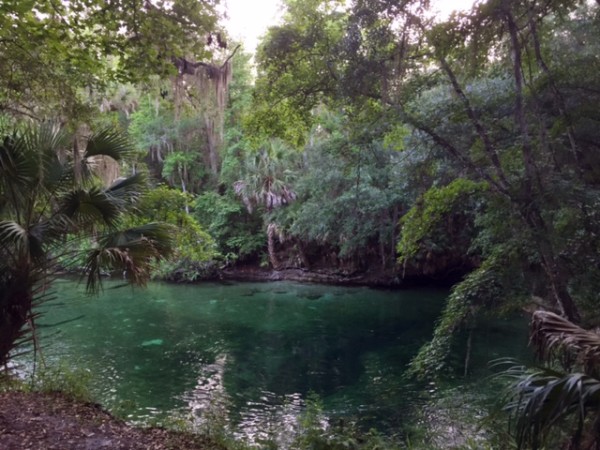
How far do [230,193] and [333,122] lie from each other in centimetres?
1011

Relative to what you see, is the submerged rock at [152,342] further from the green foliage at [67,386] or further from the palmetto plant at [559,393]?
the palmetto plant at [559,393]

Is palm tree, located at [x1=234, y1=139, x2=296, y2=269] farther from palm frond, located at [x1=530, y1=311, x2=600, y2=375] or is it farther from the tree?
palm frond, located at [x1=530, y1=311, x2=600, y2=375]

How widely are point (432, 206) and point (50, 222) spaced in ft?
17.8

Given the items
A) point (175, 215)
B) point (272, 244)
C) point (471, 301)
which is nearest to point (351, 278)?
point (272, 244)

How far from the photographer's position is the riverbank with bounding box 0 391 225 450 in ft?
15.1

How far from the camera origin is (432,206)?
7.42 metres

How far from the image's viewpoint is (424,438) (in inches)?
253

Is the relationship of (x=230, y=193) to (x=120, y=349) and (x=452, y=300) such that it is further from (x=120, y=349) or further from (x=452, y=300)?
(x=452, y=300)

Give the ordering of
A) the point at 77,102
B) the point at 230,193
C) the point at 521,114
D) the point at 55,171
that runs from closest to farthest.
→ the point at 55,171 < the point at 521,114 < the point at 77,102 < the point at 230,193

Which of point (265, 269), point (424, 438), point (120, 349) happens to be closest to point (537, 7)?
point (424, 438)

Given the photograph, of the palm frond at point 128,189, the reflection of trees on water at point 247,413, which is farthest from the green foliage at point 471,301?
the palm frond at point 128,189

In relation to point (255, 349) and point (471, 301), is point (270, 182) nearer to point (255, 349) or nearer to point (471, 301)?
point (255, 349)

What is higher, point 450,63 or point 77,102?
point 450,63

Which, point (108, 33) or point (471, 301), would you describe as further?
point (471, 301)
